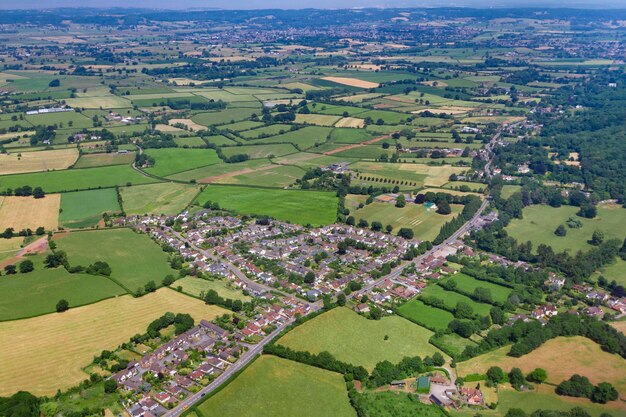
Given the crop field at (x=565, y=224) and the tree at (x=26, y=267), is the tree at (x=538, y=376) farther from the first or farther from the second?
the tree at (x=26, y=267)

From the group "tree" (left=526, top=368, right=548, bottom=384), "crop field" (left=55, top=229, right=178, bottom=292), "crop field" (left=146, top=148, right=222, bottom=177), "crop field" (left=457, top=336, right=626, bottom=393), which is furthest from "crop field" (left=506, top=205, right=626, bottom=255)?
"crop field" (left=146, top=148, right=222, bottom=177)

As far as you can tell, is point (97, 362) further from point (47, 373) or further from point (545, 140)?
point (545, 140)

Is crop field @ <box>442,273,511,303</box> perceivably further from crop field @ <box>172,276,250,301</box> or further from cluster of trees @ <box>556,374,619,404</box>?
crop field @ <box>172,276,250,301</box>

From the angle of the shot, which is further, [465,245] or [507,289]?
[465,245]

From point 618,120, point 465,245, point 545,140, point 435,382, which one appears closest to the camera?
point 435,382

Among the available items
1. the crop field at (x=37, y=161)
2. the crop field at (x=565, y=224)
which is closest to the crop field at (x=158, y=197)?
the crop field at (x=37, y=161)

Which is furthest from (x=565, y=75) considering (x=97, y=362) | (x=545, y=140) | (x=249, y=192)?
(x=97, y=362)
